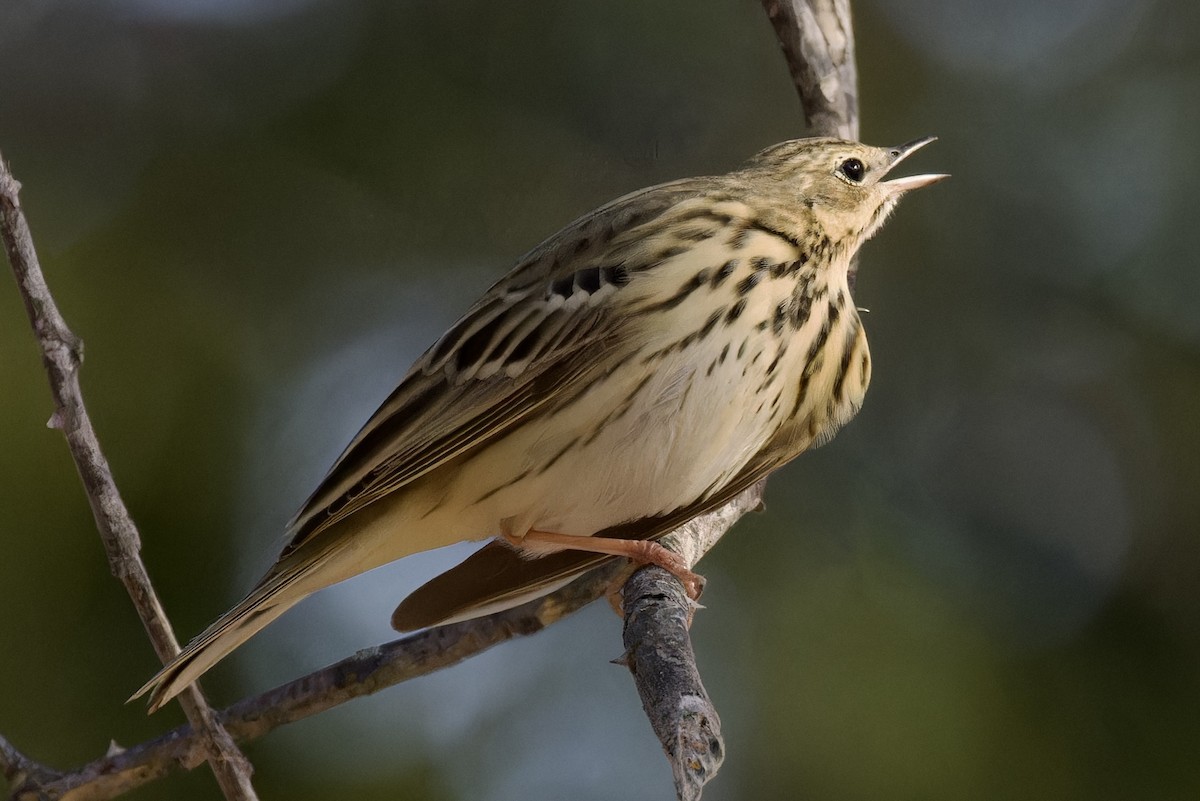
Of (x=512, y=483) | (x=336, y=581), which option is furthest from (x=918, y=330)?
(x=336, y=581)

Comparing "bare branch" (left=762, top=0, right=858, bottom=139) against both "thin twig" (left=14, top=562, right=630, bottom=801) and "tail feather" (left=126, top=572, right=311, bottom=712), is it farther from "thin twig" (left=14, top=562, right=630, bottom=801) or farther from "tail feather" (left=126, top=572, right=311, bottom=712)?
"tail feather" (left=126, top=572, right=311, bottom=712)

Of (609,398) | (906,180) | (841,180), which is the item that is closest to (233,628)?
(609,398)

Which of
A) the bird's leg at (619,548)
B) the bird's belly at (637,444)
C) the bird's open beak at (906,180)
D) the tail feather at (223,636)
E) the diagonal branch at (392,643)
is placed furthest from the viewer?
the bird's open beak at (906,180)

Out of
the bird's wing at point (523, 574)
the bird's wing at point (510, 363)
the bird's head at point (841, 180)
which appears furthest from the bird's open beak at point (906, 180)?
the bird's wing at point (523, 574)

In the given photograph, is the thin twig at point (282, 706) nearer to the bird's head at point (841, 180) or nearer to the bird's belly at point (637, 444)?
the bird's belly at point (637, 444)

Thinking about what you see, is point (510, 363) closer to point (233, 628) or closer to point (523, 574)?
point (523, 574)

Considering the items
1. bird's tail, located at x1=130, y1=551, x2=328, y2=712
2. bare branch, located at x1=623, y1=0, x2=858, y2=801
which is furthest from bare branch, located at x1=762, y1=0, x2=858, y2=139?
bird's tail, located at x1=130, y1=551, x2=328, y2=712

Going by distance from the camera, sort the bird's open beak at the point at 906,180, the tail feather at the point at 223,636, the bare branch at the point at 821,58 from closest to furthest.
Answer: the tail feather at the point at 223,636
the bird's open beak at the point at 906,180
the bare branch at the point at 821,58
